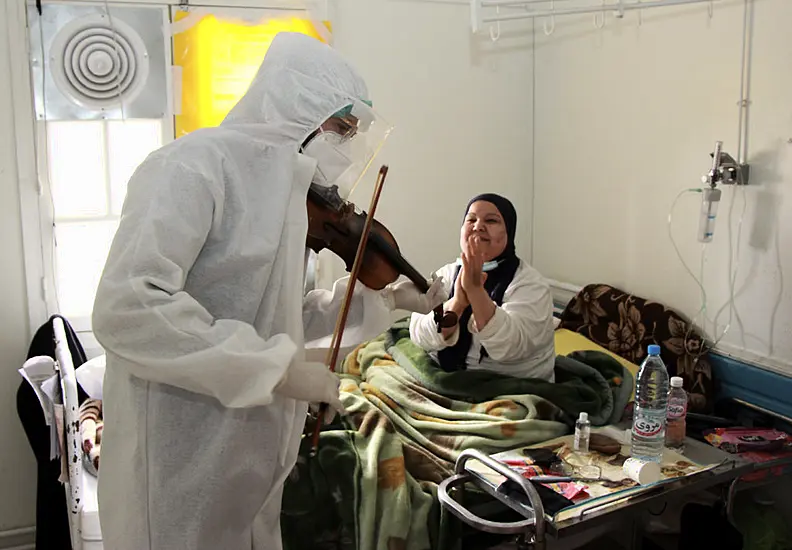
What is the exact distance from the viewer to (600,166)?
9.63 feet

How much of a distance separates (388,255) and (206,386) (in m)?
0.56

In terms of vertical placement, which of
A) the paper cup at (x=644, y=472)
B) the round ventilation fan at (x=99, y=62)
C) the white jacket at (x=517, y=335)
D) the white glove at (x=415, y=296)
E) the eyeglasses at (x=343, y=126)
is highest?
the round ventilation fan at (x=99, y=62)

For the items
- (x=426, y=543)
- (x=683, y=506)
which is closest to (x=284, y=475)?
(x=426, y=543)

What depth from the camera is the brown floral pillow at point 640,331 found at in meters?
2.33

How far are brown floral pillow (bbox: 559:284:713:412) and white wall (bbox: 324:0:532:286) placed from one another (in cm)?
73

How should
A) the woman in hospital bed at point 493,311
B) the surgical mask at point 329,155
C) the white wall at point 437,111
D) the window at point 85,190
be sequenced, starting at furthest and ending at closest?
the white wall at point 437,111, the window at point 85,190, the woman in hospital bed at point 493,311, the surgical mask at point 329,155

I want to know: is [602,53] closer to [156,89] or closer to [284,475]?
[156,89]

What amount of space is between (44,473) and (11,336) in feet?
1.78

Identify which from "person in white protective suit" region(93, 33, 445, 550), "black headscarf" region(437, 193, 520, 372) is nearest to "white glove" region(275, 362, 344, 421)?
"person in white protective suit" region(93, 33, 445, 550)

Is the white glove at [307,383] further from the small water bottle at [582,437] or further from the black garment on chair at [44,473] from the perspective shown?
the black garment on chair at [44,473]

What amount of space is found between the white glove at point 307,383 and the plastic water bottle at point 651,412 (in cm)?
86

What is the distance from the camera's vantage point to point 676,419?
1.79 m

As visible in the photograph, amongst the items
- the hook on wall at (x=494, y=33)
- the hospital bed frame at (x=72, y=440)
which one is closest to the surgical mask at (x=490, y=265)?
the hospital bed frame at (x=72, y=440)

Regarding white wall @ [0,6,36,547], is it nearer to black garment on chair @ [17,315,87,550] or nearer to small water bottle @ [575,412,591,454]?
black garment on chair @ [17,315,87,550]
